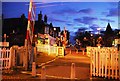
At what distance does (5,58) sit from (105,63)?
191 inches

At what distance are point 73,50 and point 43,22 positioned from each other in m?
7.10

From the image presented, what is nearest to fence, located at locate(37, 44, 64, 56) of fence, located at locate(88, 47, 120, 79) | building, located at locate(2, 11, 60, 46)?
building, located at locate(2, 11, 60, 46)

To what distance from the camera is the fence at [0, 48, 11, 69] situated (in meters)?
11.5

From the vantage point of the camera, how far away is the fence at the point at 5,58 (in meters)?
11.5

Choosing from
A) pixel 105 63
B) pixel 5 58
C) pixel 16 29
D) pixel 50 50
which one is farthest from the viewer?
pixel 16 29

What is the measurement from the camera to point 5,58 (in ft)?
38.1

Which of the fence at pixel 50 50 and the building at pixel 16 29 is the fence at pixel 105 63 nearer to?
the fence at pixel 50 50

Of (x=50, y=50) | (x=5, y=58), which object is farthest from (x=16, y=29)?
(x=5, y=58)

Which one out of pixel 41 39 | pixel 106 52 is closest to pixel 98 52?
pixel 106 52

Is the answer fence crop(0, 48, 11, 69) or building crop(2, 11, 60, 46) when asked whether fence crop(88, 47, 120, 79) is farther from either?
building crop(2, 11, 60, 46)

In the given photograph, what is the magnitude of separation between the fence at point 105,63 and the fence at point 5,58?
4.22 metres

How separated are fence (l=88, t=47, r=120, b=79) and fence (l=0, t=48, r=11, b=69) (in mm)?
4216

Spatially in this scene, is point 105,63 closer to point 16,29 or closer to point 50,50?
point 50,50

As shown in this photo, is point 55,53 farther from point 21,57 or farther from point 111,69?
point 111,69
